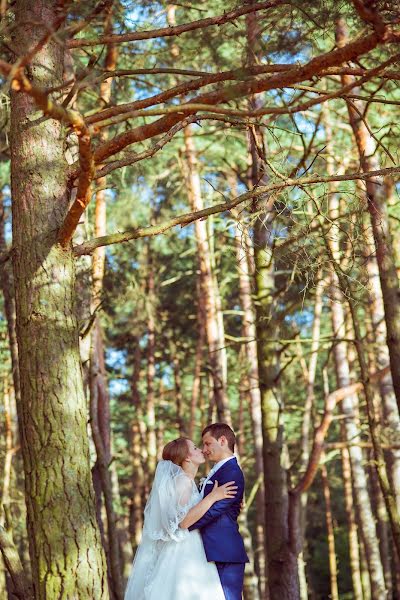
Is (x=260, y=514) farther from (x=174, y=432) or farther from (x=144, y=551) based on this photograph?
(x=144, y=551)

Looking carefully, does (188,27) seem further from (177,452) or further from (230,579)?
(230,579)

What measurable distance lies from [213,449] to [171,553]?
2.50 ft

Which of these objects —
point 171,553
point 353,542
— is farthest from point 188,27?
point 353,542

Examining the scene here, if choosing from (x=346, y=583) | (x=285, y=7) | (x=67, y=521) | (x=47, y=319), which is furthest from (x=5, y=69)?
(x=346, y=583)

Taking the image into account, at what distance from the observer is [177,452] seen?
5.64m

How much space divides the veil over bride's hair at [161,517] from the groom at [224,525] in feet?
0.45

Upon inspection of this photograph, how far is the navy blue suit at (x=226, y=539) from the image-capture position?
5.38 meters

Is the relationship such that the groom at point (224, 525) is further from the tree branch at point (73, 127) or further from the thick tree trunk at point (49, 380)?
the tree branch at point (73, 127)

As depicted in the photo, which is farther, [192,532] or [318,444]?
[318,444]

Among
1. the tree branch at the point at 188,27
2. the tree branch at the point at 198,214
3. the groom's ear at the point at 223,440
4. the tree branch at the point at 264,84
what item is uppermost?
the tree branch at the point at 188,27

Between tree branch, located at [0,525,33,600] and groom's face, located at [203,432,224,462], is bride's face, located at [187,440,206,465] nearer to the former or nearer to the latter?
groom's face, located at [203,432,224,462]

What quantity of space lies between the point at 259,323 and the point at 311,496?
19.3m

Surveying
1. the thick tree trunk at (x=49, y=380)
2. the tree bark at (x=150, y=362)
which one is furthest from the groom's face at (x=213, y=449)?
the tree bark at (x=150, y=362)

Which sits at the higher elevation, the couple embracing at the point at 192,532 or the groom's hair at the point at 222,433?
the groom's hair at the point at 222,433
